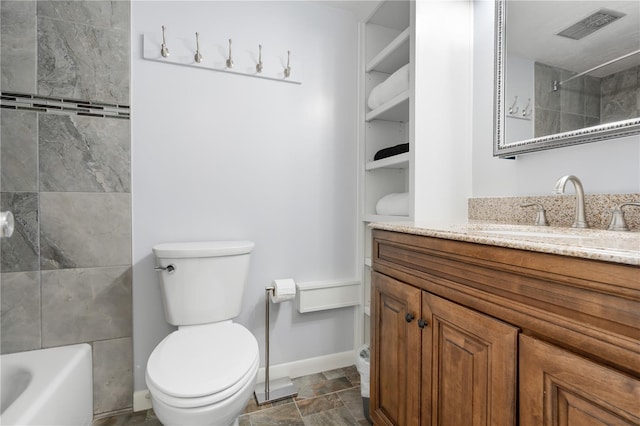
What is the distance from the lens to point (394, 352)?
112 cm

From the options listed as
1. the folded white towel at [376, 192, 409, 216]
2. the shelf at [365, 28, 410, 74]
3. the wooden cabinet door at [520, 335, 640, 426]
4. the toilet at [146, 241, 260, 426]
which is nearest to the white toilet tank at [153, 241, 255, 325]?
the toilet at [146, 241, 260, 426]

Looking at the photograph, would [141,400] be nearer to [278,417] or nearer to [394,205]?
[278,417]

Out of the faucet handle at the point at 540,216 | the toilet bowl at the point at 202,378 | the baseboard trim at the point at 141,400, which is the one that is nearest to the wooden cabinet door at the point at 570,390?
the faucet handle at the point at 540,216

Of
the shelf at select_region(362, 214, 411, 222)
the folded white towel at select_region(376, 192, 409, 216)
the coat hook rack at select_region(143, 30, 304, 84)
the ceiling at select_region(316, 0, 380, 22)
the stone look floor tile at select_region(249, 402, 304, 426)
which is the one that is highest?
the ceiling at select_region(316, 0, 380, 22)

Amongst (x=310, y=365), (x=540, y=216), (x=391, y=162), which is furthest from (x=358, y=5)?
(x=310, y=365)

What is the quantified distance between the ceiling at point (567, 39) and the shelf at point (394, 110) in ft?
1.59

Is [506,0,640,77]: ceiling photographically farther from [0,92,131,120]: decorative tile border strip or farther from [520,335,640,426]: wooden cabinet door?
[0,92,131,120]: decorative tile border strip

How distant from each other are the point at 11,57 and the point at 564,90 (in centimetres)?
231

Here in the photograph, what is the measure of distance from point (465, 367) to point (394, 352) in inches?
13.4

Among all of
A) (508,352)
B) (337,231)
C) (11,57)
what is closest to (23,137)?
(11,57)

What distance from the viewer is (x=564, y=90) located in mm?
1188

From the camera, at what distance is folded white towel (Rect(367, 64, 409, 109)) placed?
160cm

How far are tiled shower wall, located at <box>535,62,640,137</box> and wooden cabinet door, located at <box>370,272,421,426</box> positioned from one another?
0.87 m

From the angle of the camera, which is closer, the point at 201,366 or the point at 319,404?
the point at 201,366
